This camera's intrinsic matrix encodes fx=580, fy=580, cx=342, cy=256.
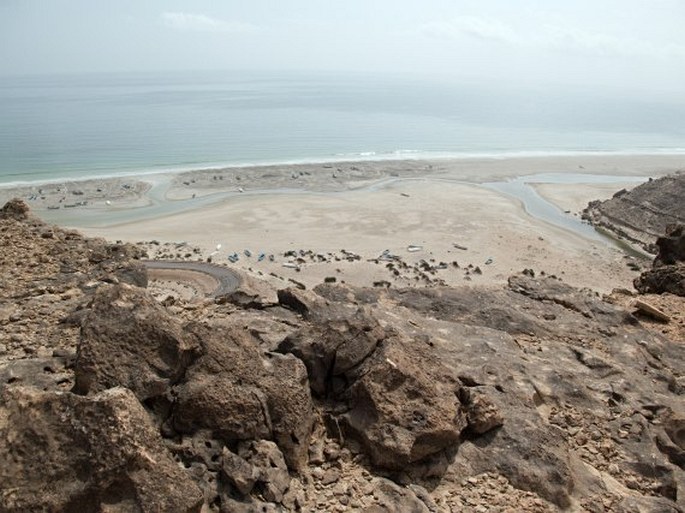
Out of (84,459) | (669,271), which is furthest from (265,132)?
(84,459)

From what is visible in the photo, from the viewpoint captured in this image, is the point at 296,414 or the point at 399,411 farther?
the point at 399,411

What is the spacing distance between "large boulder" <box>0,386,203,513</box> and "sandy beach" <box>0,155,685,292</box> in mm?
16389

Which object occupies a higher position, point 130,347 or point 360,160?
point 130,347

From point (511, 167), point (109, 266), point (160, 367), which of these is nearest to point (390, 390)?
point (160, 367)

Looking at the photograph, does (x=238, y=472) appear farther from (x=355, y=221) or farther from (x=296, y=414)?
(x=355, y=221)

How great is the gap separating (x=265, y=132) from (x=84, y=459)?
85.2 metres

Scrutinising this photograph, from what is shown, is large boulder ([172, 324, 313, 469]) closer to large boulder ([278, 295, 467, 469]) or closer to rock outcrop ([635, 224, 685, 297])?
large boulder ([278, 295, 467, 469])

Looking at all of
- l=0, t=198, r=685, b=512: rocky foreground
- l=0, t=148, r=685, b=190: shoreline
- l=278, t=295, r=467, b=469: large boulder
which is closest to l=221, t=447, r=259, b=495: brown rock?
l=0, t=198, r=685, b=512: rocky foreground

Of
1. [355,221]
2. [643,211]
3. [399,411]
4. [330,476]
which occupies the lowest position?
[355,221]

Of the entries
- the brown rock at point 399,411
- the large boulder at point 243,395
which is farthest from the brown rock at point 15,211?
the brown rock at point 399,411

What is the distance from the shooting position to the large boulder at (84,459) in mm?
4938

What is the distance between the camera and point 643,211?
148ft

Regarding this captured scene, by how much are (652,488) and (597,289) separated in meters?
Result: 24.9

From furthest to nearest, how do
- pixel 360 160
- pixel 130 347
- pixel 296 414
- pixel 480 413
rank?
pixel 360 160 → pixel 480 413 → pixel 296 414 → pixel 130 347
